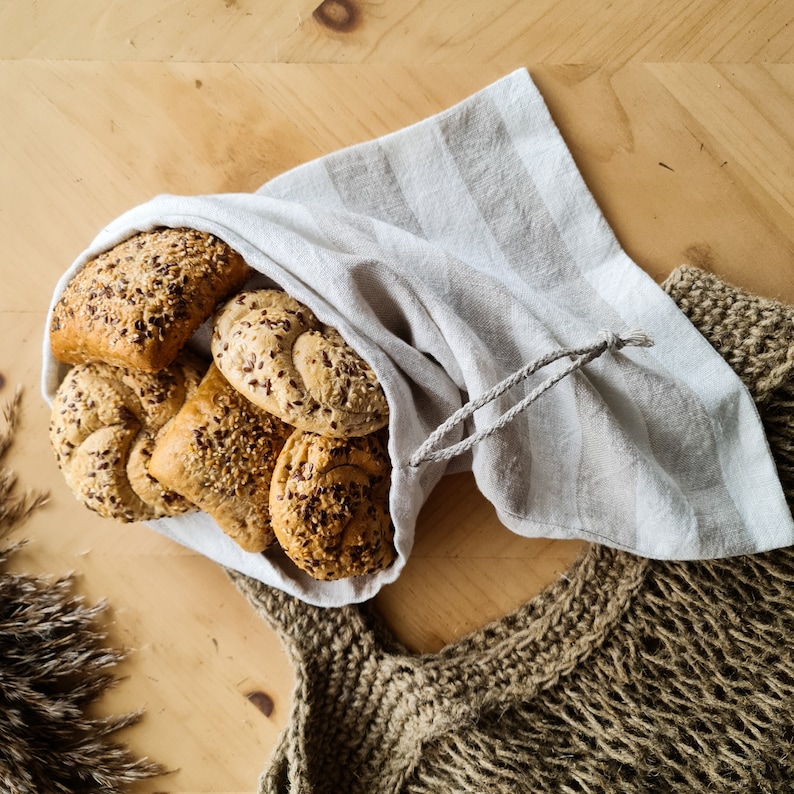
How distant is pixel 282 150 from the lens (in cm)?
94

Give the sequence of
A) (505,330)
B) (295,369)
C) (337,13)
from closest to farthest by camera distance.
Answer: (295,369)
(505,330)
(337,13)

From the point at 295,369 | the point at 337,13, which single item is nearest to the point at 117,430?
the point at 295,369

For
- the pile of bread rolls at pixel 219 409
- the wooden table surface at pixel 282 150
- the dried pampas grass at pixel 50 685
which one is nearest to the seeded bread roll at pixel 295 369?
the pile of bread rolls at pixel 219 409

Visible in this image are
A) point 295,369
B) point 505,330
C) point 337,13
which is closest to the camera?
point 295,369

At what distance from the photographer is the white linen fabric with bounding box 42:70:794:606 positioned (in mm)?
764

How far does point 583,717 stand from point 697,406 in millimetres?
425

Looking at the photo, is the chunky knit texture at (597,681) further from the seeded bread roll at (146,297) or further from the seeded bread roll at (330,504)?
the seeded bread roll at (146,297)

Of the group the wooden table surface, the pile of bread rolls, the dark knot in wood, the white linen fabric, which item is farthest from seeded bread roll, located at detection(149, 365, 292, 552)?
the dark knot in wood

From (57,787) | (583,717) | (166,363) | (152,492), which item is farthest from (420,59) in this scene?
(57,787)

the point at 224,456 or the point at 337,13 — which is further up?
the point at 337,13

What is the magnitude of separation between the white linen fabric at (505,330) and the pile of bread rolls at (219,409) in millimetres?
36

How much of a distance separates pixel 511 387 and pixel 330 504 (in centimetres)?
23

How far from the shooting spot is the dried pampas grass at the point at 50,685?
87 cm

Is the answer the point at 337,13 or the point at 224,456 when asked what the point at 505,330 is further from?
the point at 337,13
